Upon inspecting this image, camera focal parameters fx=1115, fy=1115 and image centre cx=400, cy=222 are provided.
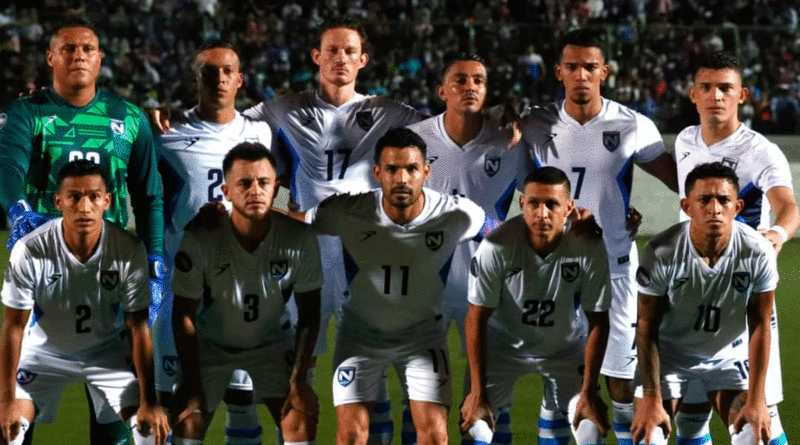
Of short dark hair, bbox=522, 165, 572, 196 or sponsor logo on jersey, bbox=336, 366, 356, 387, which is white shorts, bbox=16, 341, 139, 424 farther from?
short dark hair, bbox=522, 165, 572, 196

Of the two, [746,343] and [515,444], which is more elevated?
[746,343]

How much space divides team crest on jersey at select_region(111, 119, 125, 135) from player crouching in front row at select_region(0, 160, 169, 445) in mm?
484

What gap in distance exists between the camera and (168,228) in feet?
18.1

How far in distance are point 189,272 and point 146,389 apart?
510 millimetres

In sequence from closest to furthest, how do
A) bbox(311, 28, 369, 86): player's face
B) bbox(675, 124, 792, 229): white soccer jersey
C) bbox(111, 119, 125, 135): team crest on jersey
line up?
bbox(111, 119, 125, 135): team crest on jersey < bbox(675, 124, 792, 229): white soccer jersey < bbox(311, 28, 369, 86): player's face

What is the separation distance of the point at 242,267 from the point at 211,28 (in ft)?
33.7

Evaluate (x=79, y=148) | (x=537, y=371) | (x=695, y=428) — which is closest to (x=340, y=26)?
(x=79, y=148)

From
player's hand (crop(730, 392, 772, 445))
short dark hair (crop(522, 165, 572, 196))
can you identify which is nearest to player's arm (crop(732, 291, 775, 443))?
player's hand (crop(730, 392, 772, 445))

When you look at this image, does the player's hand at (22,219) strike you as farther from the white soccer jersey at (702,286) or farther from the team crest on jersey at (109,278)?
the white soccer jersey at (702,286)

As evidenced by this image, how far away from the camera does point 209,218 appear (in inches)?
185

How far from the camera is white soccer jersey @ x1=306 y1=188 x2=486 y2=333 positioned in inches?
189

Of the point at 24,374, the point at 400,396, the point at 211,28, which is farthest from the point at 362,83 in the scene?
the point at 24,374

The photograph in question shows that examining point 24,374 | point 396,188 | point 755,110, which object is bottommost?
point 24,374

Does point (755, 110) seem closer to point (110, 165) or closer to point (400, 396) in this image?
point (400, 396)
